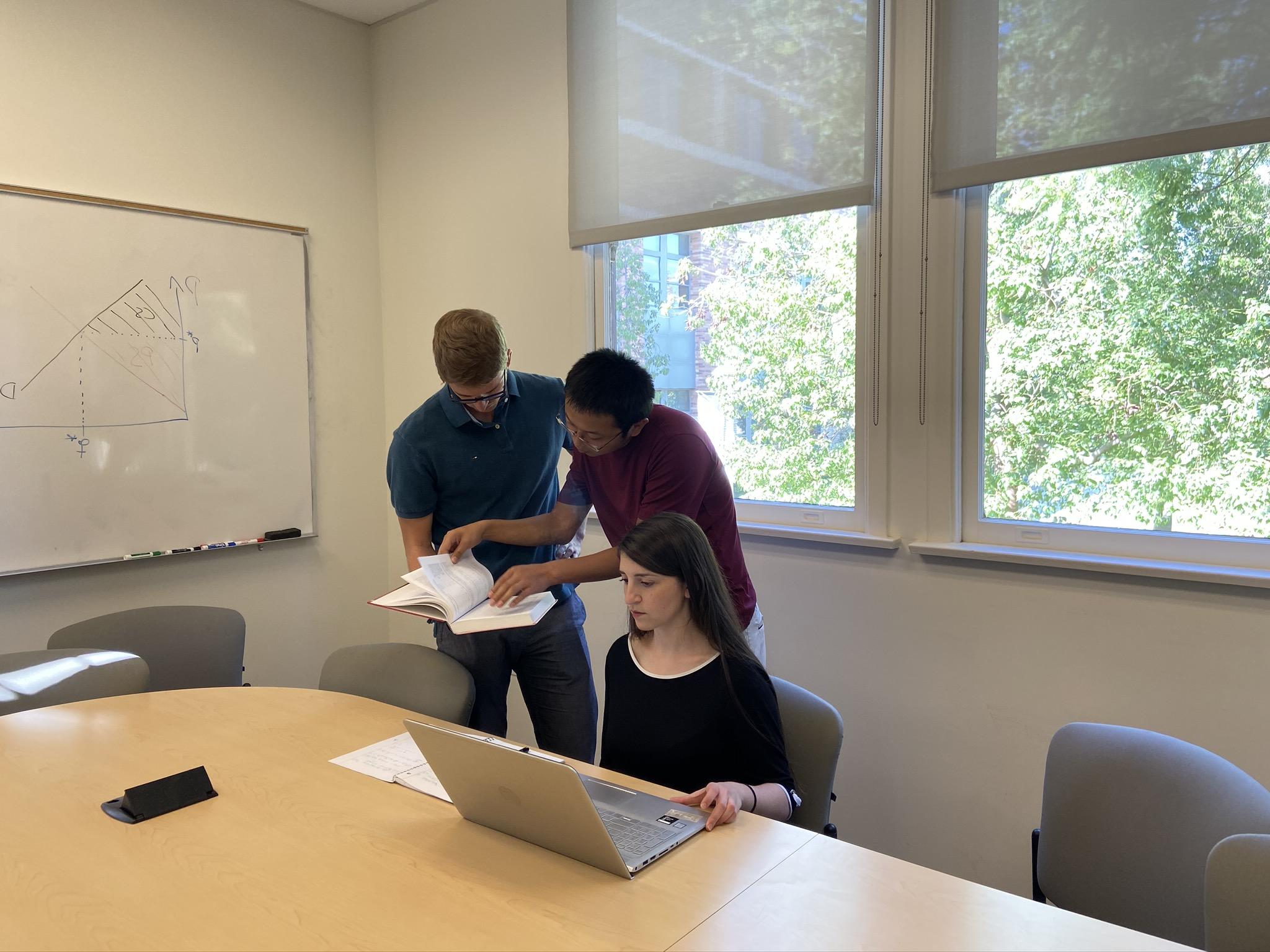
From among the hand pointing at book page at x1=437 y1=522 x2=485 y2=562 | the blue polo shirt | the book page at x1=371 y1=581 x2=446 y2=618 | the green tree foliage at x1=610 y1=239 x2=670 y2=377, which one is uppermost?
the green tree foliage at x1=610 y1=239 x2=670 y2=377

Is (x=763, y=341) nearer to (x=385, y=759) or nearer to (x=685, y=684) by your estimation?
(x=685, y=684)

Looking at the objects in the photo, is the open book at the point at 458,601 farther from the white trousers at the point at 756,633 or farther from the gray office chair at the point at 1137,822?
the gray office chair at the point at 1137,822

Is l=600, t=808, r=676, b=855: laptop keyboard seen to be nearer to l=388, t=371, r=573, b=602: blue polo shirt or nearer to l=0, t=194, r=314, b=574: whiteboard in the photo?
l=388, t=371, r=573, b=602: blue polo shirt

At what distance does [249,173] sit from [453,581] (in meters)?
2.43

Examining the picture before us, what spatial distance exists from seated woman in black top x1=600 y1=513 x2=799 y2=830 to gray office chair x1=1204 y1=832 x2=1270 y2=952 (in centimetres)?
63

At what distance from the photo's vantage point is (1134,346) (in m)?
2.30

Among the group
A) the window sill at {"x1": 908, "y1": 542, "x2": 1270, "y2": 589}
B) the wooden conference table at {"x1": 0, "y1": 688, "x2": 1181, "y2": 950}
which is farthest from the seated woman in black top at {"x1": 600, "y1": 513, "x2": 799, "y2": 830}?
the window sill at {"x1": 908, "y1": 542, "x2": 1270, "y2": 589}

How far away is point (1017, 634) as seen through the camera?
2.43m

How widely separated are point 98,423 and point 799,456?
2.45m

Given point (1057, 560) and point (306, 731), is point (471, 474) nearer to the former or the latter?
point (306, 731)

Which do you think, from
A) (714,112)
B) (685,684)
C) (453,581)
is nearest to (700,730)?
(685,684)

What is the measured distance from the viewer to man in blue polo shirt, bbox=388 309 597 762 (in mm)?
2367

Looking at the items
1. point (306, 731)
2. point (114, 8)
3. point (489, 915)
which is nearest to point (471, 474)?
point (306, 731)

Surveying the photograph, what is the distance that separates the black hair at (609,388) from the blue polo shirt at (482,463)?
414 mm
